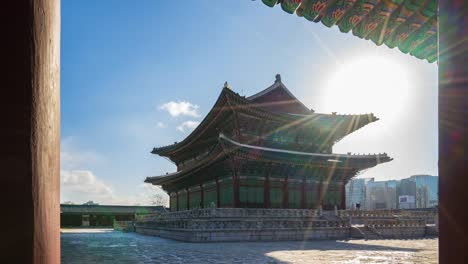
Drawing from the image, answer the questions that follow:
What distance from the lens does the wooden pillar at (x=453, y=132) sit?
60.4 inches

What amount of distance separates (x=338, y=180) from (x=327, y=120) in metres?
5.20

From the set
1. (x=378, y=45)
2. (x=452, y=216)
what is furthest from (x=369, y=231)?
(x=452, y=216)

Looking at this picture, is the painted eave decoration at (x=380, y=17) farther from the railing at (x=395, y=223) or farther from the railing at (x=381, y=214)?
the railing at (x=395, y=223)

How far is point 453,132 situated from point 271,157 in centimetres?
2412

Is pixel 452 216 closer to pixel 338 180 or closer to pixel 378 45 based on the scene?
pixel 378 45

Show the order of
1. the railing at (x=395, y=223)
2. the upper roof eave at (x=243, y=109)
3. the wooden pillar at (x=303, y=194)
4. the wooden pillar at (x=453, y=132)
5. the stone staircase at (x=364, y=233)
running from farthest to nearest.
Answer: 1. the wooden pillar at (x=303, y=194)
2. the railing at (x=395, y=223)
3. the upper roof eave at (x=243, y=109)
4. the stone staircase at (x=364, y=233)
5. the wooden pillar at (x=453, y=132)

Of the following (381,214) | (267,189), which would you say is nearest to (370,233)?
(381,214)

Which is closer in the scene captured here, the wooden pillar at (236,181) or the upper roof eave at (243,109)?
the wooden pillar at (236,181)

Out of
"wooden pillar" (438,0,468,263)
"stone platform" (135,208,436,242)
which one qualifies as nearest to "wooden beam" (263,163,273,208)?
"stone platform" (135,208,436,242)

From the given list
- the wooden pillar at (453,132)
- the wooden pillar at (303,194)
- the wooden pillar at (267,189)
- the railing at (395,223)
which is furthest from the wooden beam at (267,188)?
the wooden pillar at (453,132)

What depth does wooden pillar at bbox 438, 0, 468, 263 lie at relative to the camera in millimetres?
1535

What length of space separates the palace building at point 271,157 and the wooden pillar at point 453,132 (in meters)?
22.4

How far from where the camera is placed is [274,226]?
75.4ft

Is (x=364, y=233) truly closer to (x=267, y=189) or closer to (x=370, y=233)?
(x=370, y=233)
